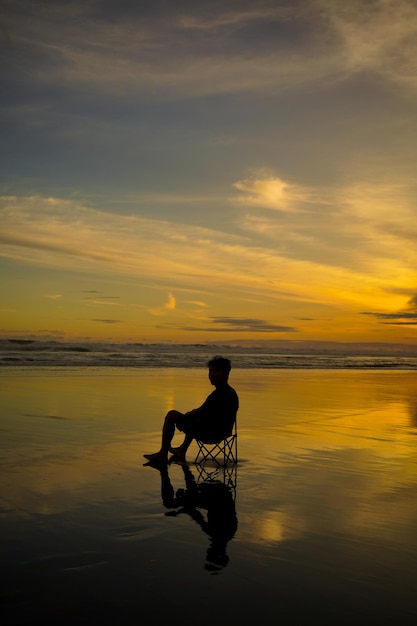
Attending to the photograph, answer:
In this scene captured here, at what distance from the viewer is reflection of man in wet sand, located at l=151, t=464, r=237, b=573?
4875mm

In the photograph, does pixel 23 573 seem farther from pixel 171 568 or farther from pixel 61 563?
pixel 171 568

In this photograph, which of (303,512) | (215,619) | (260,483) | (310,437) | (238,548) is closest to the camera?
(215,619)

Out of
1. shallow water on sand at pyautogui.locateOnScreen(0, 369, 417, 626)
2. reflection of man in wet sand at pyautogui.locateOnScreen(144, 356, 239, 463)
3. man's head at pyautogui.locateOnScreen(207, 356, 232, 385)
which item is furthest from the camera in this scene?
man's head at pyautogui.locateOnScreen(207, 356, 232, 385)

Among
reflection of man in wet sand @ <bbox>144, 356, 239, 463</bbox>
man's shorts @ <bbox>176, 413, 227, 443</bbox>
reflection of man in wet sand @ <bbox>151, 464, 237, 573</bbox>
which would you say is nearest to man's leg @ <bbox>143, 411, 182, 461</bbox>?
reflection of man in wet sand @ <bbox>144, 356, 239, 463</bbox>

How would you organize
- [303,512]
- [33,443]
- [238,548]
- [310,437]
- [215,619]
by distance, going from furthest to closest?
[310,437], [33,443], [303,512], [238,548], [215,619]

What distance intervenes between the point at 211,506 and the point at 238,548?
1.36 metres

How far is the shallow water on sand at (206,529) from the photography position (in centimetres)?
391

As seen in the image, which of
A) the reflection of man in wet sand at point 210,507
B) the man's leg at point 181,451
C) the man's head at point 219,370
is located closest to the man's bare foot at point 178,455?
the man's leg at point 181,451

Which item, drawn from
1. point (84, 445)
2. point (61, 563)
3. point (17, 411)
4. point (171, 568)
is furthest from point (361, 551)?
point (17, 411)

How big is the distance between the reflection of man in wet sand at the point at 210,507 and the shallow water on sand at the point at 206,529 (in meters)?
0.02

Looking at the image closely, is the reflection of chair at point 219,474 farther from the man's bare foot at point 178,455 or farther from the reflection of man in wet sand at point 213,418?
the reflection of man in wet sand at point 213,418

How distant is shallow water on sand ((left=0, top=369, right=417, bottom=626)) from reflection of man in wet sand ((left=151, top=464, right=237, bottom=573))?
2 cm

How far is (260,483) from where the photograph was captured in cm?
734

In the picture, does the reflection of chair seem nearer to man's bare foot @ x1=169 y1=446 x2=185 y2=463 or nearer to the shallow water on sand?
the shallow water on sand
